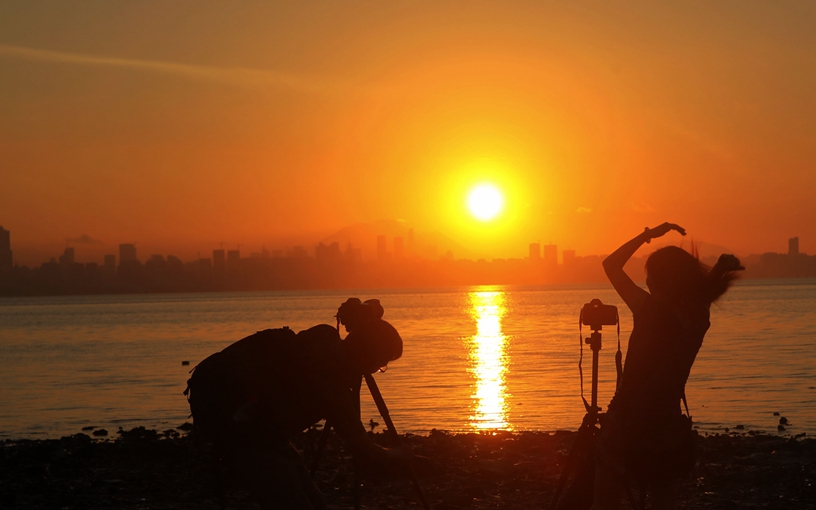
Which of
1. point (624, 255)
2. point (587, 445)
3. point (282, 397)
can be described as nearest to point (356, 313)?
point (282, 397)

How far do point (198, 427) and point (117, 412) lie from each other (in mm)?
17337

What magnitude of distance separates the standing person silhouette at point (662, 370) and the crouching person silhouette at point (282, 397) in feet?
4.06

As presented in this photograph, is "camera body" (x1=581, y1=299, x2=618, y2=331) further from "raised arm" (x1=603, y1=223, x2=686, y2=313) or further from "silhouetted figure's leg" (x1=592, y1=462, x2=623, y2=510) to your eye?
"silhouetted figure's leg" (x1=592, y1=462, x2=623, y2=510)

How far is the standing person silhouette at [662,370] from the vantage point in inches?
165

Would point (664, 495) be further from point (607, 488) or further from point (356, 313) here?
point (356, 313)

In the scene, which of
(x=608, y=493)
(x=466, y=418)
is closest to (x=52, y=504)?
(x=608, y=493)

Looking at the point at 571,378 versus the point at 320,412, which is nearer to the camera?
the point at 320,412

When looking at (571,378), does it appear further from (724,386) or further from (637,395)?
(637,395)

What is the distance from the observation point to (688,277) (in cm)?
420

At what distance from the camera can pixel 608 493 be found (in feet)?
14.3

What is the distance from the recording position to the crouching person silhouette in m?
3.73

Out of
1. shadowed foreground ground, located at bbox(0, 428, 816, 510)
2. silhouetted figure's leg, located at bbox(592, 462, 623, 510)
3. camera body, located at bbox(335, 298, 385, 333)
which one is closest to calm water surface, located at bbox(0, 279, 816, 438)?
silhouetted figure's leg, located at bbox(592, 462, 623, 510)

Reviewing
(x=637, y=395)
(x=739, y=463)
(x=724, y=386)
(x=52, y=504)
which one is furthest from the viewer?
(x=724, y=386)

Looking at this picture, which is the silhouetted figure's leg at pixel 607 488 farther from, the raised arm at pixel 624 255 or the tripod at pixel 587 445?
the raised arm at pixel 624 255
